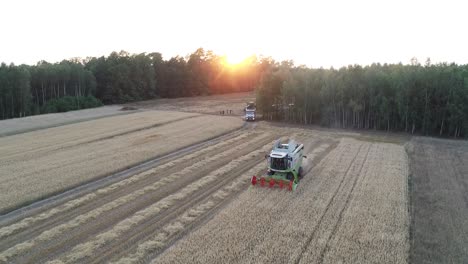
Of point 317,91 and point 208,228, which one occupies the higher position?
point 317,91

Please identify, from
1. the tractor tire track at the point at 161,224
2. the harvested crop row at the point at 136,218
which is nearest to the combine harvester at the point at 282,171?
the tractor tire track at the point at 161,224

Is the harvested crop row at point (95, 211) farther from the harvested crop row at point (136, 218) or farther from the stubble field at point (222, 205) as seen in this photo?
the harvested crop row at point (136, 218)

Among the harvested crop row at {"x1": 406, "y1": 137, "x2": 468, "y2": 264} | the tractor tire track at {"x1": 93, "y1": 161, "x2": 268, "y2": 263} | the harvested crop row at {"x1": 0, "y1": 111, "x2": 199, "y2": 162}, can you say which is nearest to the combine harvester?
the tractor tire track at {"x1": 93, "y1": 161, "x2": 268, "y2": 263}

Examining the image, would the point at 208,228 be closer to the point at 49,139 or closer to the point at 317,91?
the point at 49,139

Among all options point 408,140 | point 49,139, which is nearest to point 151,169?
point 49,139

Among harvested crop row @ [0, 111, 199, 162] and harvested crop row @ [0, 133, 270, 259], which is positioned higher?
harvested crop row @ [0, 111, 199, 162]

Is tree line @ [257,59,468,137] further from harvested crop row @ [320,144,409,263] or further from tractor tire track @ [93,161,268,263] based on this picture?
tractor tire track @ [93,161,268,263]

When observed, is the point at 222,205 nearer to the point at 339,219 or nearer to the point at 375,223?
the point at 339,219
